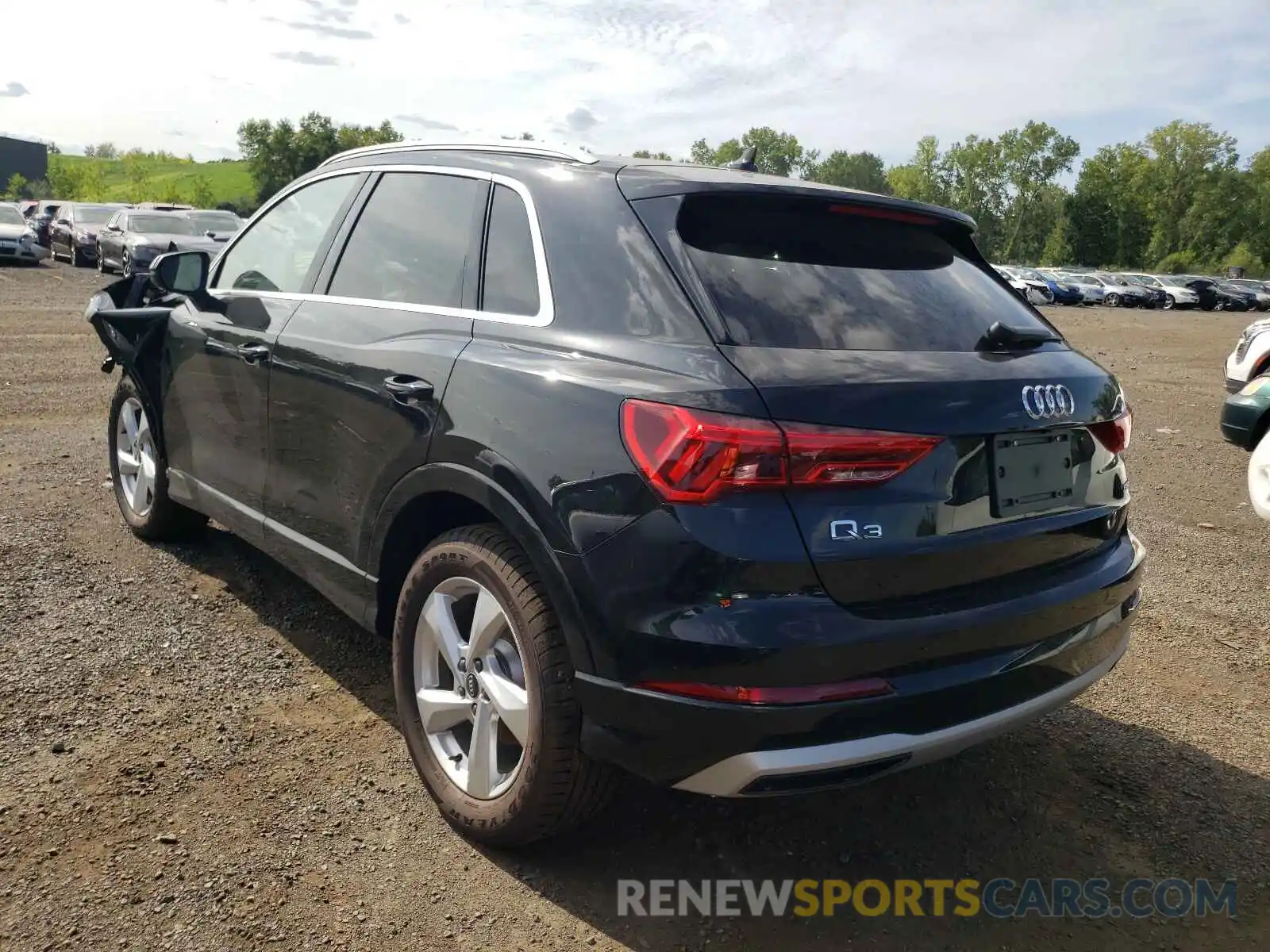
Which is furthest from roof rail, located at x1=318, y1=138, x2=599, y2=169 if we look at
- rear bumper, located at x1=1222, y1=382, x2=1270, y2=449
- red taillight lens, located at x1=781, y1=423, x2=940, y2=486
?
rear bumper, located at x1=1222, y1=382, x2=1270, y2=449

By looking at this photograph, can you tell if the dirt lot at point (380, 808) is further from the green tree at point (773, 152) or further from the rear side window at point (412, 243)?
the green tree at point (773, 152)

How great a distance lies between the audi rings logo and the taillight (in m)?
0.49

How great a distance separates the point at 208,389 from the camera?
4.01 m

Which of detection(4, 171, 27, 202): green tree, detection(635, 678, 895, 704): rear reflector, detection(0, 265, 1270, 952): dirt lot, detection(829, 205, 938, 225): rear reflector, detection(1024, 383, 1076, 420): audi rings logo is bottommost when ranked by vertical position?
detection(0, 265, 1270, 952): dirt lot

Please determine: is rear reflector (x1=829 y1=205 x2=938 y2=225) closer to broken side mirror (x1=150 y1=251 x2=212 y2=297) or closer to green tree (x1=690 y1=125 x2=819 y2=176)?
broken side mirror (x1=150 y1=251 x2=212 y2=297)

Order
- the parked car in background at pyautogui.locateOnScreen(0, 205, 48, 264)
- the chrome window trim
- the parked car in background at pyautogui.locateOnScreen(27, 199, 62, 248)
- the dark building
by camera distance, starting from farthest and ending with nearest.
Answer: the dark building
the parked car in background at pyautogui.locateOnScreen(27, 199, 62, 248)
the parked car in background at pyautogui.locateOnScreen(0, 205, 48, 264)
the chrome window trim

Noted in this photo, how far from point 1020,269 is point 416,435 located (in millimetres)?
58270

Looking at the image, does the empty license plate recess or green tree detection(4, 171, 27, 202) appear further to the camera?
green tree detection(4, 171, 27, 202)

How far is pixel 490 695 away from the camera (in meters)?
2.57

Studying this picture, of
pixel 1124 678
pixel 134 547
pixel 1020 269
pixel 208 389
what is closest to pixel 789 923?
pixel 1124 678

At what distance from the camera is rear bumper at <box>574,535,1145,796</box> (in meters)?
2.10

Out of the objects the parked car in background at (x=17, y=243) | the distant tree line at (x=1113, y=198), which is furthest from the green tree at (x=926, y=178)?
the parked car in background at (x=17, y=243)

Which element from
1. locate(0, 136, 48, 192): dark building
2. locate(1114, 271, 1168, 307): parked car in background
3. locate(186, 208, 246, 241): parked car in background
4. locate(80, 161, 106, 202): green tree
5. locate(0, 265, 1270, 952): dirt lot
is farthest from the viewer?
locate(0, 136, 48, 192): dark building

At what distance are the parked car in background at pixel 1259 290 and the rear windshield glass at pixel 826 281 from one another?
58.0m
